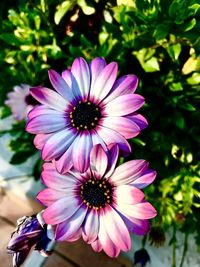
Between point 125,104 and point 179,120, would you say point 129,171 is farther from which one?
point 179,120

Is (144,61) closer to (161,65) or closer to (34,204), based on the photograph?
(161,65)

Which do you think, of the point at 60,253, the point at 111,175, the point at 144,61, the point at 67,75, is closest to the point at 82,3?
the point at 144,61

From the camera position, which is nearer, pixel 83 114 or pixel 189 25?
pixel 83 114

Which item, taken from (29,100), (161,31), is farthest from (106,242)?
(29,100)

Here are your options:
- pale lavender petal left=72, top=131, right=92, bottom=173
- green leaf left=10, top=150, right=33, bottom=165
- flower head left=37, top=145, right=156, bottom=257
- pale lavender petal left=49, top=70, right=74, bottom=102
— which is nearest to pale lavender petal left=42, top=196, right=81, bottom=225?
flower head left=37, top=145, right=156, bottom=257

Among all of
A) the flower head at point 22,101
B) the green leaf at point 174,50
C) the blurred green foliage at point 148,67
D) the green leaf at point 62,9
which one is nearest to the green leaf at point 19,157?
the blurred green foliage at point 148,67

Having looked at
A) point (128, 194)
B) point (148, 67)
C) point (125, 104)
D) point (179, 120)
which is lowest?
point (179, 120)
